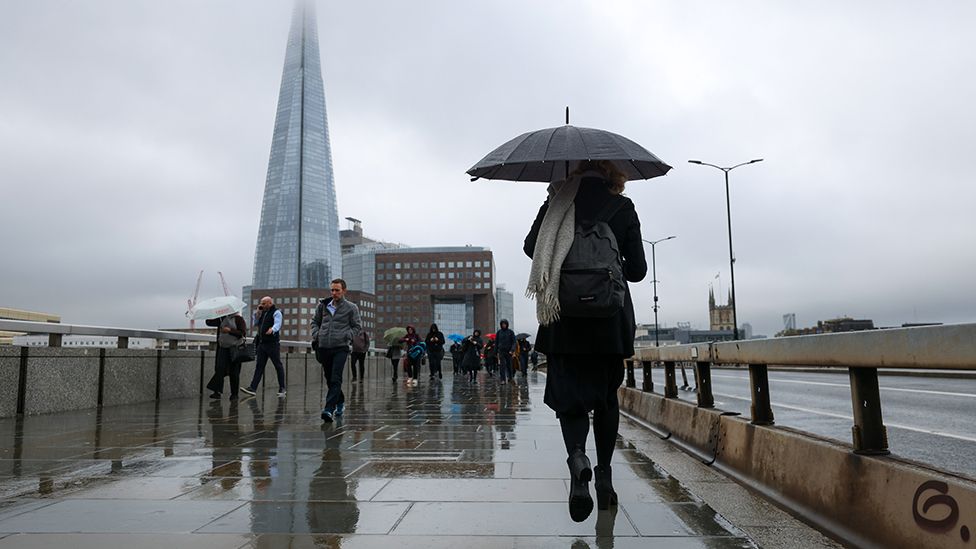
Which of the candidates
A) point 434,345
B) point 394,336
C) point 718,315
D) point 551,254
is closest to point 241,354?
point 394,336

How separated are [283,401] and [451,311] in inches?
6126

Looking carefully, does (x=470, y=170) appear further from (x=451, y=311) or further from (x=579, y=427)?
(x=451, y=311)

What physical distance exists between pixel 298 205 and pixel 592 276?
15373 centimetres

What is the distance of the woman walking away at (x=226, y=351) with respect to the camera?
488 inches

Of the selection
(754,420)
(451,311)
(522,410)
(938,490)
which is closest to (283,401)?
(522,410)

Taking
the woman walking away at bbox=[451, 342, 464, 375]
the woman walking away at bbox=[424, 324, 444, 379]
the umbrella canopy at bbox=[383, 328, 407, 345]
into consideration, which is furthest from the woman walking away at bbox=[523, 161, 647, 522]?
the woman walking away at bbox=[451, 342, 464, 375]

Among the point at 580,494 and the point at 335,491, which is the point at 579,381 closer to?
the point at 580,494

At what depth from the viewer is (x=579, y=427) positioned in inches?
149

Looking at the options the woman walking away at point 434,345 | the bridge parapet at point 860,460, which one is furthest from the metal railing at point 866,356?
the woman walking away at point 434,345

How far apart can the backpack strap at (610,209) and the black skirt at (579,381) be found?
75 centimetres

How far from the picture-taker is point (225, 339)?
12.4 metres

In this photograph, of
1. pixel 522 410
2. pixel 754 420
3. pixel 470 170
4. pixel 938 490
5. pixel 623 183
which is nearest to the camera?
pixel 938 490

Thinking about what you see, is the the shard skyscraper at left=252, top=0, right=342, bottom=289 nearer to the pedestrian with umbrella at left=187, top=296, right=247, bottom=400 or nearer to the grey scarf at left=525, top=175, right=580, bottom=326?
the pedestrian with umbrella at left=187, top=296, right=247, bottom=400

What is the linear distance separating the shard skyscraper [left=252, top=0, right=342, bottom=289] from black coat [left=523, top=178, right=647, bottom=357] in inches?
5954
